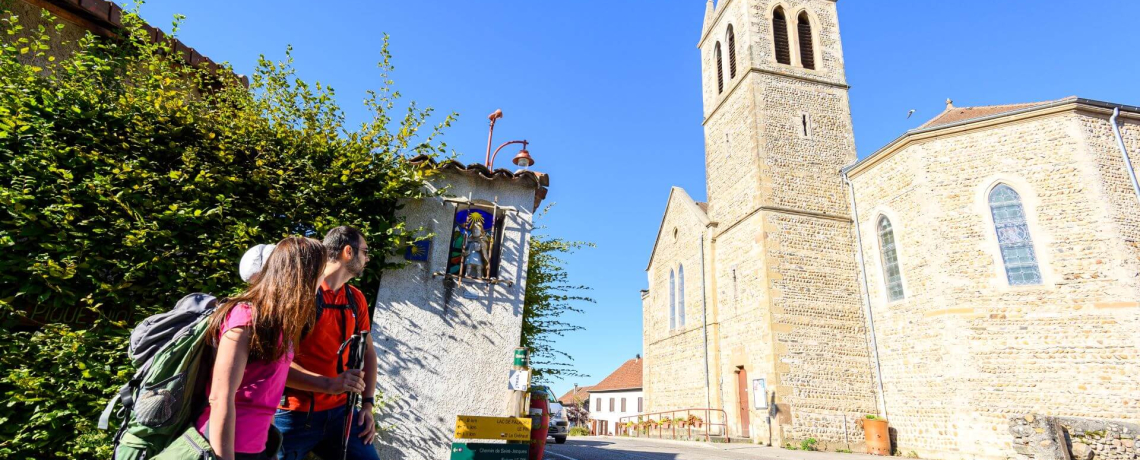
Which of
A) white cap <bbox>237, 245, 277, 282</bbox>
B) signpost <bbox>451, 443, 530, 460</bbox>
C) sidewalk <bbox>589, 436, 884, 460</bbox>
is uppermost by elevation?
white cap <bbox>237, 245, 277, 282</bbox>

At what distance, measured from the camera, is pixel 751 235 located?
1547cm

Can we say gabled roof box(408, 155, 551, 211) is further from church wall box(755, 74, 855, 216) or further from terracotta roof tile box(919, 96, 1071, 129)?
terracotta roof tile box(919, 96, 1071, 129)

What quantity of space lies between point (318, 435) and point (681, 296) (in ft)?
61.2

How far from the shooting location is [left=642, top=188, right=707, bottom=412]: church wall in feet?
60.3

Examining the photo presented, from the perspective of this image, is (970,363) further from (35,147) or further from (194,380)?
(35,147)

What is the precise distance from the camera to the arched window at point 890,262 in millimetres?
13633

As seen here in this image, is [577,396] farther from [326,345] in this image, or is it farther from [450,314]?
[326,345]

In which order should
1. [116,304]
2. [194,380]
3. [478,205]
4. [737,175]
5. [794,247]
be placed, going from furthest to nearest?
1. [737,175]
2. [794,247]
3. [478,205]
4. [116,304]
5. [194,380]

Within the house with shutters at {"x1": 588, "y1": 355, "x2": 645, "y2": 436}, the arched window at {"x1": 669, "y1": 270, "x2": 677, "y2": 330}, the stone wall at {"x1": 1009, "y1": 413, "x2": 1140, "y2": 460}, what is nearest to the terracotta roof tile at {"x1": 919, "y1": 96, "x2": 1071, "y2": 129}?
the stone wall at {"x1": 1009, "y1": 413, "x2": 1140, "y2": 460}

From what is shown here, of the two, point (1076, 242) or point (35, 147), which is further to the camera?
point (1076, 242)

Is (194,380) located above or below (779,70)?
below

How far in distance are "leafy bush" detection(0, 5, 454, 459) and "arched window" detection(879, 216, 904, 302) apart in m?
13.0

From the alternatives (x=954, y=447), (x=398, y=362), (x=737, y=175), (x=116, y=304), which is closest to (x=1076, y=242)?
(x=954, y=447)

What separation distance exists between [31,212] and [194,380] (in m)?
3.64
